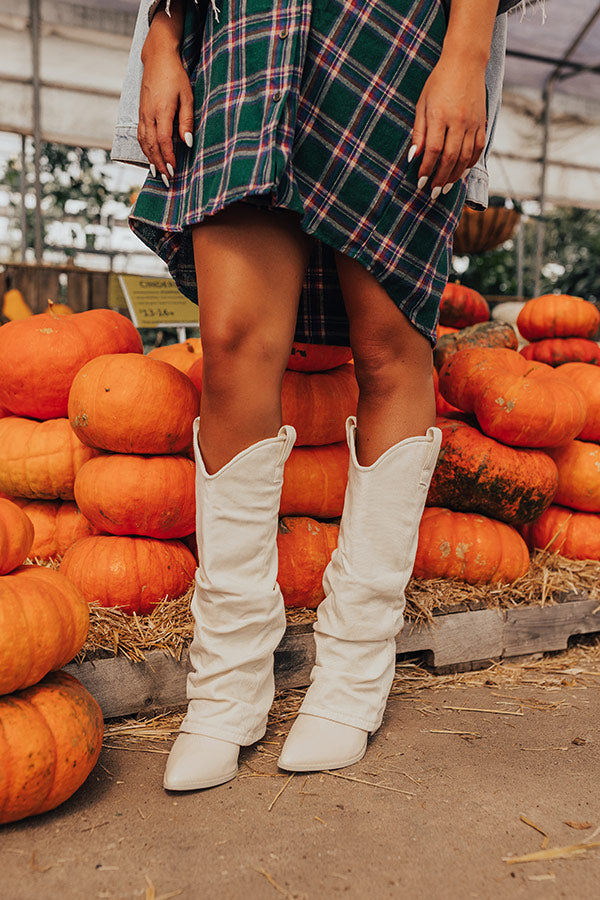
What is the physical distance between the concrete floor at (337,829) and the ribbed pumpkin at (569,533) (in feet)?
2.54

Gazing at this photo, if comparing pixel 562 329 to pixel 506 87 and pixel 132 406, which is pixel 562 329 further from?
pixel 506 87

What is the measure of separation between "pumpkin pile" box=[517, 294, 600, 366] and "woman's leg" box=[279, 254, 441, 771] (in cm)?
134

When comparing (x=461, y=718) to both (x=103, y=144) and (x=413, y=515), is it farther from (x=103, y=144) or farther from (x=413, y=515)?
(x=103, y=144)

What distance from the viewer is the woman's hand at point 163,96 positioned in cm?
111

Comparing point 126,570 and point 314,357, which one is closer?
point 126,570

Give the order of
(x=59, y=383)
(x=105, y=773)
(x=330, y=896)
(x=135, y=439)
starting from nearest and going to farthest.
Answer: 1. (x=330, y=896)
2. (x=105, y=773)
3. (x=135, y=439)
4. (x=59, y=383)

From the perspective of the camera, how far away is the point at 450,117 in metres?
1.05

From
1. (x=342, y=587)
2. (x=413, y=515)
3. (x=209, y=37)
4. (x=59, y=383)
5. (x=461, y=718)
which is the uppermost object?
Result: (x=209, y=37)

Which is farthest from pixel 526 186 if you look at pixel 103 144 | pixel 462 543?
pixel 462 543

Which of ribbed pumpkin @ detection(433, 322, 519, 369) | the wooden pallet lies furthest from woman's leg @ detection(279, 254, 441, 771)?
ribbed pumpkin @ detection(433, 322, 519, 369)

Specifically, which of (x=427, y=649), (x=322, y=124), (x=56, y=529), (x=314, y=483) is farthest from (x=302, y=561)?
(x=322, y=124)

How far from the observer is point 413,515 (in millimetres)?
1269

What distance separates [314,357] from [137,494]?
0.50 metres

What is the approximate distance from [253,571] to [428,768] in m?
0.43
